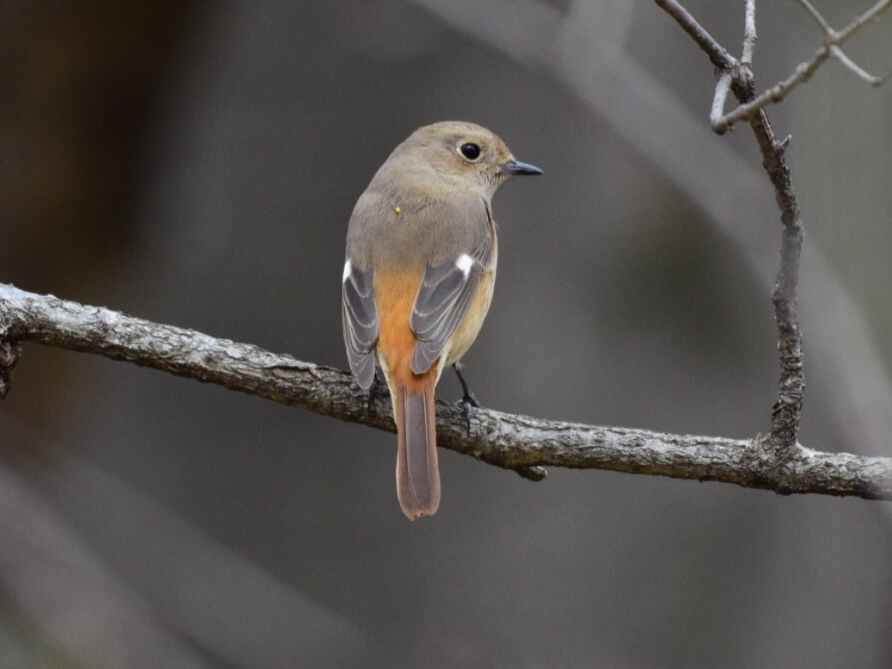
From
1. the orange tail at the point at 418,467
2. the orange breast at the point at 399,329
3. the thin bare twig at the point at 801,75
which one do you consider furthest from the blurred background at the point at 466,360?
the thin bare twig at the point at 801,75

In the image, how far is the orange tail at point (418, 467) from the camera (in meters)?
3.45

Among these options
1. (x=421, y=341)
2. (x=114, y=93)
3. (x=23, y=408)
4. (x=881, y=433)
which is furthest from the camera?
(x=23, y=408)

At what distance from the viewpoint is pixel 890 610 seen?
5020 millimetres

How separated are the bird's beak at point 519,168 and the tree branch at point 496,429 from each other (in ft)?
5.45

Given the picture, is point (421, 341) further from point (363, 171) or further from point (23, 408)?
point (23, 408)

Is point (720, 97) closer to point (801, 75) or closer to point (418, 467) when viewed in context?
point (801, 75)

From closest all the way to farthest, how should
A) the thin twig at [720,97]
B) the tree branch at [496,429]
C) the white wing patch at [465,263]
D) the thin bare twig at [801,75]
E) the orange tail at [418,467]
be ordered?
the thin bare twig at [801,75] → the thin twig at [720,97] → the tree branch at [496,429] → the orange tail at [418,467] → the white wing patch at [465,263]

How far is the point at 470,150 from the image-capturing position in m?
4.89

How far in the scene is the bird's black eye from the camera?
488 centimetres

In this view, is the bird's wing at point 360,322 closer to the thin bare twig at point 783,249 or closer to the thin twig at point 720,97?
the thin bare twig at point 783,249

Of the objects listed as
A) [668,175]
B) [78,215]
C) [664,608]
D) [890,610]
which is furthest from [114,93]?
[890,610]

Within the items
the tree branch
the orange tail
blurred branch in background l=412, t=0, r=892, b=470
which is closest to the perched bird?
the orange tail

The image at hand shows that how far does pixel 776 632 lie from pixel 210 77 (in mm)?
3388

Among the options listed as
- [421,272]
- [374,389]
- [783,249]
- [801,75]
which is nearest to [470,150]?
[421,272]
